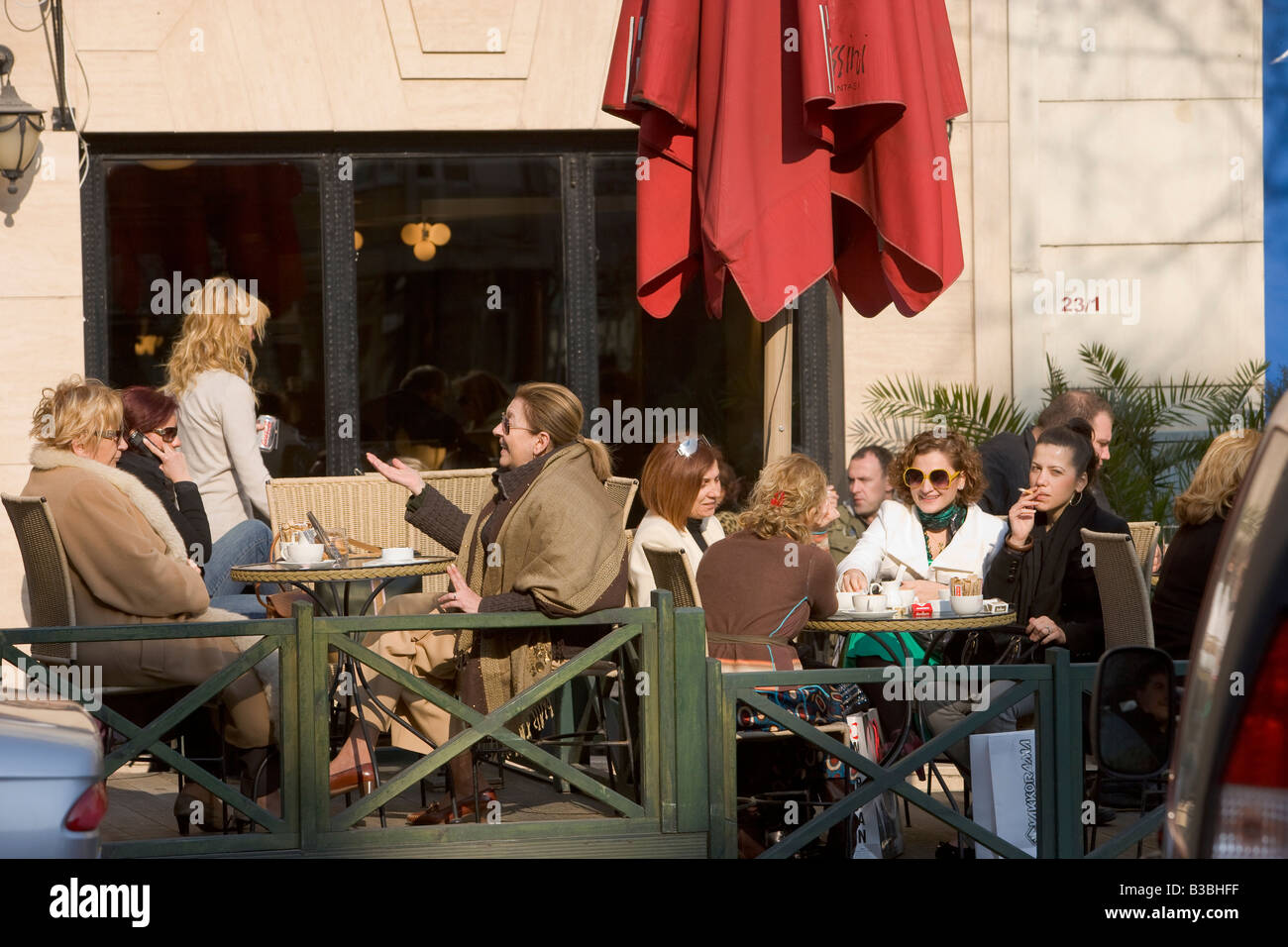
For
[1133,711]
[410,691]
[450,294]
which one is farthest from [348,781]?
[1133,711]

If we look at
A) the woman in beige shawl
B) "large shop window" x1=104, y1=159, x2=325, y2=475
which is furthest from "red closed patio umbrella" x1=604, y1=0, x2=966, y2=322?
"large shop window" x1=104, y1=159, x2=325, y2=475

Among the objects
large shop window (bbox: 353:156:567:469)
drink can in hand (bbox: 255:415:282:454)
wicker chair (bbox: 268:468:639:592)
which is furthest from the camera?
large shop window (bbox: 353:156:567:469)

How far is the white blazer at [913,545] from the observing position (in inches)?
246

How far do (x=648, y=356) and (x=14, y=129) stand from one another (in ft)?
11.8

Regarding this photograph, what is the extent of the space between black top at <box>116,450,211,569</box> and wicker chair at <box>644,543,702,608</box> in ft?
7.30

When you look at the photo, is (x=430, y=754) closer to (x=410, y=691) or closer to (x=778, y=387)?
(x=410, y=691)

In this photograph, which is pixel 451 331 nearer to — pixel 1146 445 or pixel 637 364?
pixel 637 364

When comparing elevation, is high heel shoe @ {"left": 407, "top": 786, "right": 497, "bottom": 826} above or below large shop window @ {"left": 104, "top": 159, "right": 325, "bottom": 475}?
below

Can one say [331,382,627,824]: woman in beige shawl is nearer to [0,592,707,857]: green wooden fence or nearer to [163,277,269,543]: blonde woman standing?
[0,592,707,857]: green wooden fence

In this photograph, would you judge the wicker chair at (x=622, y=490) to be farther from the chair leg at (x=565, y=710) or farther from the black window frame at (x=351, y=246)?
A: the black window frame at (x=351, y=246)

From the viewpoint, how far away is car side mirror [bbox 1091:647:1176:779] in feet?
7.64

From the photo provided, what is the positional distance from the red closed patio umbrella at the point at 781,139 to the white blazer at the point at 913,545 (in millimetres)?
1109

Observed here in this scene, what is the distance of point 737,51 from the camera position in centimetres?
521
